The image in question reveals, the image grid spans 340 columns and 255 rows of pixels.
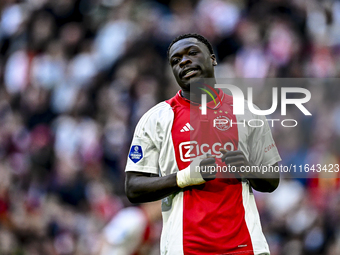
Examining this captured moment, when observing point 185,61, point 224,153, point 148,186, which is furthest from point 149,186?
point 185,61

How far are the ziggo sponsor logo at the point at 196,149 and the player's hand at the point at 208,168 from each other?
200 millimetres

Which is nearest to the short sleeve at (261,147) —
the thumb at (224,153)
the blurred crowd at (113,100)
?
the thumb at (224,153)

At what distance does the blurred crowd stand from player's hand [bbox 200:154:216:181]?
317 centimetres

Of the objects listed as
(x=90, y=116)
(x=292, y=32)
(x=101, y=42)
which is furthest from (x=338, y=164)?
(x=101, y=42)

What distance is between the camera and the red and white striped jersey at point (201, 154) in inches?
95.1

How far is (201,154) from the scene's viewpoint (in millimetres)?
2543

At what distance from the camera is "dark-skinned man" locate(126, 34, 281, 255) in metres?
2.41

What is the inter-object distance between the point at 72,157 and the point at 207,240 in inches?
178

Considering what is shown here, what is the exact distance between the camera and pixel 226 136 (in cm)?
259

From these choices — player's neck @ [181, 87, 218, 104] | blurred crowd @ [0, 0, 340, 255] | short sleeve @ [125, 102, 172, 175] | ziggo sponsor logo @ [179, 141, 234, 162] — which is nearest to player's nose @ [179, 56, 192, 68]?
player's neck @ [181, 87, 218, 104]

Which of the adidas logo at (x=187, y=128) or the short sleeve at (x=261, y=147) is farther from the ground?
the adidas logo at (x=187, y=128)

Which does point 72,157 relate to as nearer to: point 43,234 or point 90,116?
point 90,116

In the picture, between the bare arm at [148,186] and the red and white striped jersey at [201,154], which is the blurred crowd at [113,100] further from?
the bare arm at [148,186]

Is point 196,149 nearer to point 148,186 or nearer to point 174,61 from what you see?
point 148,186
